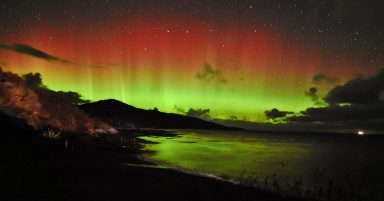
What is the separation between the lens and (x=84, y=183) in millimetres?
13617

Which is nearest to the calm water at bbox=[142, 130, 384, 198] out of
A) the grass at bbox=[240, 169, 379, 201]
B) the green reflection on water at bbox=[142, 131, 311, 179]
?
the green reflection on water at bbox=[142, 131, 311, 179]

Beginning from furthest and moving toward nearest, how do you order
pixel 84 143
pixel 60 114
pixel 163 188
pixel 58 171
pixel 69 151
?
1. pixel 60 114
2. pixel 84 143
3. pixel 69 151
4. pixel 58 171
5. pixel 163 188

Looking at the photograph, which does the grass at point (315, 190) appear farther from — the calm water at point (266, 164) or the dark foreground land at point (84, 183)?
the dark foreground land at point (84, 183)

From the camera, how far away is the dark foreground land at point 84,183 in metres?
11.5

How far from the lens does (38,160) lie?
1780 cm

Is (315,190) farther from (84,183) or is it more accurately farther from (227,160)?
(227,160)

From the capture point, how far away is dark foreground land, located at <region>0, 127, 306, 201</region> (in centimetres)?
1150

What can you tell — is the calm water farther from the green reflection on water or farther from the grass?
the grass

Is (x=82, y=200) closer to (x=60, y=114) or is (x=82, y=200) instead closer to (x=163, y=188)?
(x=163, y=188)

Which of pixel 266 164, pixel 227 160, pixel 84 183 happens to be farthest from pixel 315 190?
pixel 266 164

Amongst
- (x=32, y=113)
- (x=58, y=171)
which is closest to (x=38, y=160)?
(x=58, y=171)

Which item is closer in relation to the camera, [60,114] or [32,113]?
[32,113]

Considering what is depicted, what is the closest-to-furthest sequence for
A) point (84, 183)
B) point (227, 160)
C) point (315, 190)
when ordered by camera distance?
point (84, 183) → point (315, 190) → point (227, 160)

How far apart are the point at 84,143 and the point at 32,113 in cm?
712
